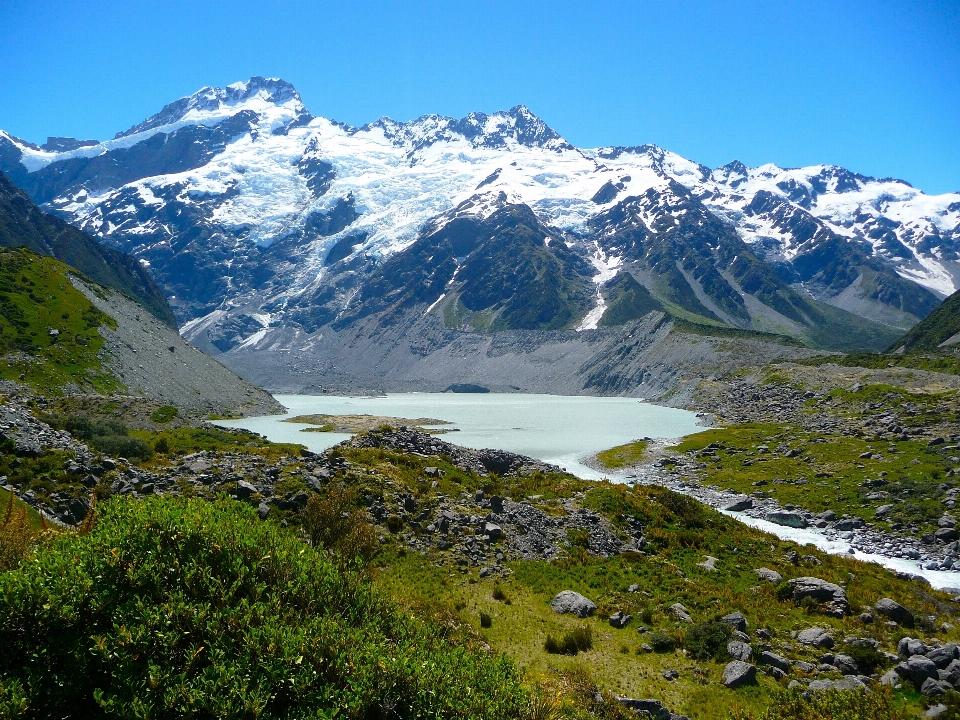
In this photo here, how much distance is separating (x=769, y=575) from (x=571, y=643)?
13.2m

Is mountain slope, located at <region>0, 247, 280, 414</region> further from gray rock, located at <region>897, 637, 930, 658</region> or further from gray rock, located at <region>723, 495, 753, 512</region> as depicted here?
gray rock, located at <region>897, 637, 930, 658</region>

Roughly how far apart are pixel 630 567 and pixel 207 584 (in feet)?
73.4

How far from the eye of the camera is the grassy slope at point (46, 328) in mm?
87375

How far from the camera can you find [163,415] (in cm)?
8425

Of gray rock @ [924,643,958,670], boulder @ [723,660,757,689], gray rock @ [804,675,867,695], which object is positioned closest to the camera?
gray rock @ [804,675,867,695]

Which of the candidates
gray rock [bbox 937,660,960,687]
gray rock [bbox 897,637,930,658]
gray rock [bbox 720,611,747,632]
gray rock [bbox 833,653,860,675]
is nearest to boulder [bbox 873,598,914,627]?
gray rock [bbox 897,637,930,658]

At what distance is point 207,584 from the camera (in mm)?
12039

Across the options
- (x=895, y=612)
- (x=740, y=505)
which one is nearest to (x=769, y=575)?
(x=895, y=612)

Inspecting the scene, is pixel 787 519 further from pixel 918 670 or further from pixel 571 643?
pixel 571 643

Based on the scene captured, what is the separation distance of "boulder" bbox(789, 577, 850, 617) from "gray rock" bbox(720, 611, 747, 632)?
4602 mm

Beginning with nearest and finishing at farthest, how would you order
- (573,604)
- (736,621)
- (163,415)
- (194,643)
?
(194,643), (736,621), (573,604), (163,415)

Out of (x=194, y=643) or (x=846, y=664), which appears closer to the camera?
(x=194, y=643)

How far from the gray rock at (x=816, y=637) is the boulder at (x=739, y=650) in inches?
104

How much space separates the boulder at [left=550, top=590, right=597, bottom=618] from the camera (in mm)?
24481
